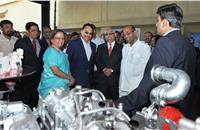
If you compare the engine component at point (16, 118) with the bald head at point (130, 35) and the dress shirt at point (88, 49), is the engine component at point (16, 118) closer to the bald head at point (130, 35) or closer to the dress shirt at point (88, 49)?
the bald head at point (130, 35)

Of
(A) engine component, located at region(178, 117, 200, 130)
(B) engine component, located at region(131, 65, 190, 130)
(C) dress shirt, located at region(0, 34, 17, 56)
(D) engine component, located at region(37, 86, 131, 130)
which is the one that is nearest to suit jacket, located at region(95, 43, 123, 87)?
(C) dress shirt, located at region(0, 34, 17, 56)

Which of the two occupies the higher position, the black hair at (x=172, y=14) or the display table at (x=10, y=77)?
the black hair at (x=172, y=14)

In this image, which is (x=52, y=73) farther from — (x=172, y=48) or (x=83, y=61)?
(x=172, y=48)

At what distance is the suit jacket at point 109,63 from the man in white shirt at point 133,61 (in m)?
0.27

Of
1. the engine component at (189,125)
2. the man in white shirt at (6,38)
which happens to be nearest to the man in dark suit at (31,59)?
the man in white shirt at (6,38)

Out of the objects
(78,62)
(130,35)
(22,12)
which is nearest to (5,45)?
(78,62)

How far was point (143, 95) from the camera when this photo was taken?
1.46 meters

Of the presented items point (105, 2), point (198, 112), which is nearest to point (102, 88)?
point (198, 112)

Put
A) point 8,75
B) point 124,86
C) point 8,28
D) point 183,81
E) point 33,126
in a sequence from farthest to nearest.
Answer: point 8,28 < point 124,86 < point 8,75 < point 33,126 < point 183,81

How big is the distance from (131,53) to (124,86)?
347 mm

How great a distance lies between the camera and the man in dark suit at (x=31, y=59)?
3499mm

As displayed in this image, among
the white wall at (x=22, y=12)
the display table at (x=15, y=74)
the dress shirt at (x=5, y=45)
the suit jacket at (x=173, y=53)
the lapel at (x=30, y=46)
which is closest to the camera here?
the suit jacket at (x=173, y=53)

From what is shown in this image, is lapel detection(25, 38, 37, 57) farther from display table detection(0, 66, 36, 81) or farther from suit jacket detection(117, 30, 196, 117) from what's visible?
suit jacket detection(117, 30, 196, 117)

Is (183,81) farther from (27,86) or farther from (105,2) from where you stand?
(105,2)
